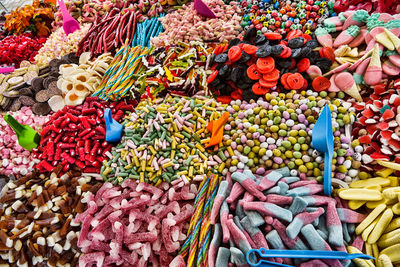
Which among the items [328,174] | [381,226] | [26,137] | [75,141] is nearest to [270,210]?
[328,174]

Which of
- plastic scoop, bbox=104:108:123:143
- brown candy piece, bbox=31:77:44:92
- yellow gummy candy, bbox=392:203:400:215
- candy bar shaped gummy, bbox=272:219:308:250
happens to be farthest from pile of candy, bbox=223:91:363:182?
brown candy piece, bbox=31:77:44:92

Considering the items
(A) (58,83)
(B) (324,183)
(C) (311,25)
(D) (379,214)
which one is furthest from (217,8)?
(D) (379,214)

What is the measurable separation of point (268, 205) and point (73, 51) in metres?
2.60

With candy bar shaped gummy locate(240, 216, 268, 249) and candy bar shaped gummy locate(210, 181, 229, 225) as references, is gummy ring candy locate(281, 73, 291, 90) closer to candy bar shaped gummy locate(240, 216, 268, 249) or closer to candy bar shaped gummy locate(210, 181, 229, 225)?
candy bar shaped gummy locate(210, 181, 229, 225)

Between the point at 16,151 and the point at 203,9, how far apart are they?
1.88 metres

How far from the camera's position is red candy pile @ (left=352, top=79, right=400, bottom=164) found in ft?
3.72

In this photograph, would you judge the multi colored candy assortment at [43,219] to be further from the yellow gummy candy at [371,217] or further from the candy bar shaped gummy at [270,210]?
the yellow gummy candy at [371,217]

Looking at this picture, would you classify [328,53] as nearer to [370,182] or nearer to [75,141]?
[370,182]

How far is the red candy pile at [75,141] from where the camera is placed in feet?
5.08

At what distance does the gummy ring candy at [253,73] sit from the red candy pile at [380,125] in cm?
61

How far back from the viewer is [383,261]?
907 millimetres

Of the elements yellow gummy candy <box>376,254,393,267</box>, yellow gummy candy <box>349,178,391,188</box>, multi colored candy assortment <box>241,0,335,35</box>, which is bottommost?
yellow gummy candy <box>376,254,393,267</box>

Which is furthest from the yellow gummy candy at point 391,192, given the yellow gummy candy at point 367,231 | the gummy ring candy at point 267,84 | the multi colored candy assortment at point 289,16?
the multi colored candy assortment at point 289,16

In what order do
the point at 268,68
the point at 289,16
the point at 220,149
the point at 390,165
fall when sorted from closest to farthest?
the point at 390,165, the point at 220,149, the point at 268,68, the point at 289,16
